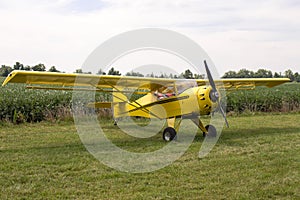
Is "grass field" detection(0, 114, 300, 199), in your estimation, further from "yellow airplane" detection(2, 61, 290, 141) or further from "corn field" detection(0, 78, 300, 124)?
"corn field" detection(0, 78, 300, 124)

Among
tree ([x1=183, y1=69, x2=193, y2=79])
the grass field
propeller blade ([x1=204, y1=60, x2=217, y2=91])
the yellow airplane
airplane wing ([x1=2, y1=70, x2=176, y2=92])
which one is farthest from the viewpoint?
tree ([x1=183, y1=69, x2=193, y2=79])

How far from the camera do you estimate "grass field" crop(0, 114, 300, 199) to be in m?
5.05

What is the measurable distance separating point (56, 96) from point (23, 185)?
9.98m

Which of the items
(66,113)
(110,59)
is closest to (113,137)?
(110,59)

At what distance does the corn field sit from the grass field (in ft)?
11.7

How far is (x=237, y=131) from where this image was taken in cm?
1128

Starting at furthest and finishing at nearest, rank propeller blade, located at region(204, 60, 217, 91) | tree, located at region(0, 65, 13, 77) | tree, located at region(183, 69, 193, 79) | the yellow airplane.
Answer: tree, located at region(0, 65, 13, 77) → tree, located at region(183, 69, 193, 79) → propeller blade, located at region(204, 60, 217, 91) → the yellow airplane

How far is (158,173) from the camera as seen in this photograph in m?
6.16

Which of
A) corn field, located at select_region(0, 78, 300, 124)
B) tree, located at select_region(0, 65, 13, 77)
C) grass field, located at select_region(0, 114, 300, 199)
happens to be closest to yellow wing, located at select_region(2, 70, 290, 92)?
grass field, located at select_region(0, 114, 300, 199)

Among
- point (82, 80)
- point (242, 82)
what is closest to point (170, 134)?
point (82, 80)

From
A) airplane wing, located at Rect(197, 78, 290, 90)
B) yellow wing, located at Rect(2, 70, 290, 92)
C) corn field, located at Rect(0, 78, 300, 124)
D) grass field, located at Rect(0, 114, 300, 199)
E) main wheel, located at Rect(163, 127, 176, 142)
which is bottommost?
grass field, located at Rect(0, 114, 300, 199)

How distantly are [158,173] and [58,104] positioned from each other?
9448 mm

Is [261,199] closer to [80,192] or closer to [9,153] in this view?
[80,192]

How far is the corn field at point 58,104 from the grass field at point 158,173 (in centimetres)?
356
